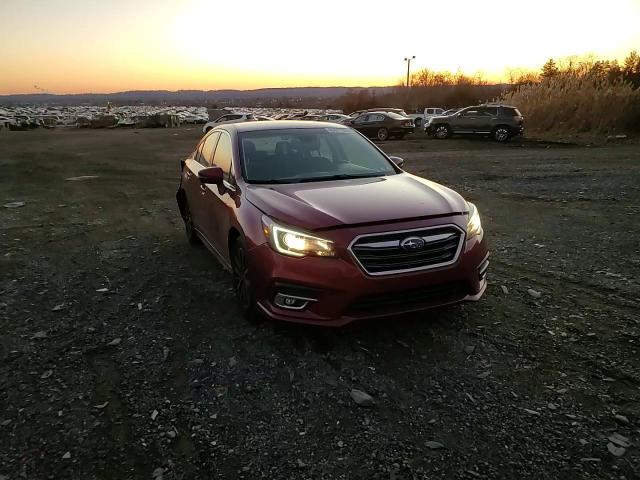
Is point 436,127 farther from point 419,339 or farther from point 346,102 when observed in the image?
point 346,102

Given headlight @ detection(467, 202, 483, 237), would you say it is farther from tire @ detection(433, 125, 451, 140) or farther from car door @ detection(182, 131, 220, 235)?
tire @ detection(433, 125, 451, 140)

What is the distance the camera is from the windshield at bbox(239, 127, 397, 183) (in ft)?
14.6

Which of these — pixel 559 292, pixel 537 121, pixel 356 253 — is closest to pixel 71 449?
pixel 356 253

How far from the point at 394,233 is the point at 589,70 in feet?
101

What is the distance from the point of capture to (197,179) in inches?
220

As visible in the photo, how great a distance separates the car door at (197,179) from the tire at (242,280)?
1.24m

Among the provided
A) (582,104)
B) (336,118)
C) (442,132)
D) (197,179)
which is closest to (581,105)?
(582,104)

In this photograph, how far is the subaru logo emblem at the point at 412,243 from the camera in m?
3.32

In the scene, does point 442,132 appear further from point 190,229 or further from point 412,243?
point 412,243

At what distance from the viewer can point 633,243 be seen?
605cm

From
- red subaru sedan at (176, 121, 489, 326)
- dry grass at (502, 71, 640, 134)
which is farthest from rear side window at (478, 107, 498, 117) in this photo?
red subaru sedan at (176, 121, 489, 326)

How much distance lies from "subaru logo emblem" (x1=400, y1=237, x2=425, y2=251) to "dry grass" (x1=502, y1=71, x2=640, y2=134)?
23.8 meters

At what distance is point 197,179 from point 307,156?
1500mm

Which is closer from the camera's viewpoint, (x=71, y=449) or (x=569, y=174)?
(x=71, y=449)
